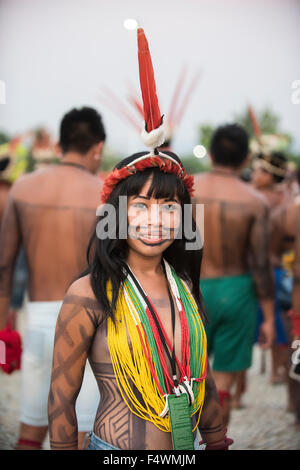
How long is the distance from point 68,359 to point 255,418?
2.85 meters

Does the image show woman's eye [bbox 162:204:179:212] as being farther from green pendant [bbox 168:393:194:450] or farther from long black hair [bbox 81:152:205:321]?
green pendant [bbox 168:393:194:450]

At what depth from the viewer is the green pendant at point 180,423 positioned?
1.61 meters

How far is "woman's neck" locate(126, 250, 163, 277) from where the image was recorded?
1790 millimetres

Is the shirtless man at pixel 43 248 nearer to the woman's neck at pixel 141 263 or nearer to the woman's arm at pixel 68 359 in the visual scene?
the woman's neck at pixel 141 263

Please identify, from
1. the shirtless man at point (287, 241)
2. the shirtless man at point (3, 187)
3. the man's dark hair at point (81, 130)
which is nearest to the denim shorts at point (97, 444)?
the man's dark hair at point (81, 130)

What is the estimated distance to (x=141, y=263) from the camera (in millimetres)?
1794

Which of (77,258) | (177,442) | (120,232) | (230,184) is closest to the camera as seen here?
(177,442)

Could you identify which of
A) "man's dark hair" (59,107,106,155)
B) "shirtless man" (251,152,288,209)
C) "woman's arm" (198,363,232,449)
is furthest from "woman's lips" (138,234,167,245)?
"shirtless man" (251,152,288,209)

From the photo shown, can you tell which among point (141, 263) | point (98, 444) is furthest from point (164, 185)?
point (98, 444)

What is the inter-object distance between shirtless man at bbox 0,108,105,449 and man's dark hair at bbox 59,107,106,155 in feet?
0.48
